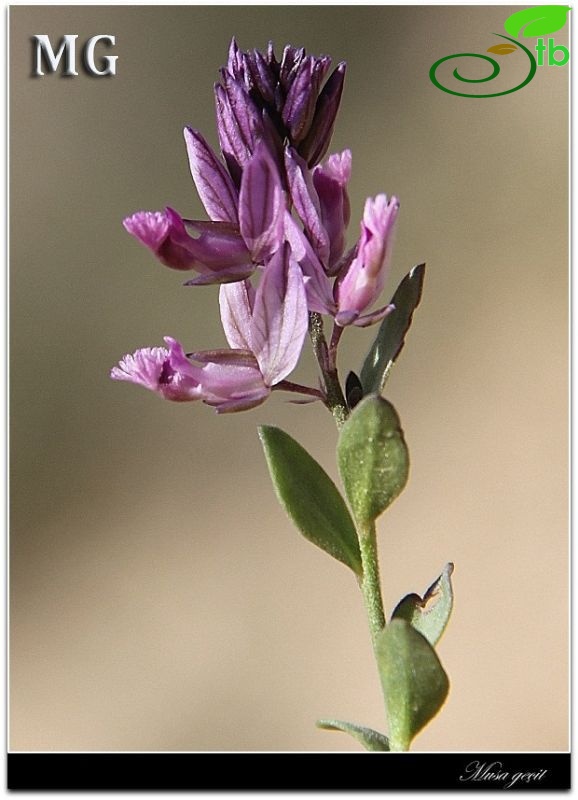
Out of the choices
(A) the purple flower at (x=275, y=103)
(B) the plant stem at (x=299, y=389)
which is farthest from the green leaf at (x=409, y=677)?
(A) the purple flower at (x=275, y=103)

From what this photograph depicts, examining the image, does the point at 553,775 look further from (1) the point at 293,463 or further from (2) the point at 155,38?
(2) the point at 155,38

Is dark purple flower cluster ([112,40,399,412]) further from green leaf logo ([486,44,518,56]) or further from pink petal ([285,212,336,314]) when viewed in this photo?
green leaf logo ([486,44,518,56])

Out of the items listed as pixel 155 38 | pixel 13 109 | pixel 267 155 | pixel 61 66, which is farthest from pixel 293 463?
pixel 155 38

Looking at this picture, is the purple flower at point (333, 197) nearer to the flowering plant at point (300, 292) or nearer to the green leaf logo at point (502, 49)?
the flowering plant at point (300, 292)

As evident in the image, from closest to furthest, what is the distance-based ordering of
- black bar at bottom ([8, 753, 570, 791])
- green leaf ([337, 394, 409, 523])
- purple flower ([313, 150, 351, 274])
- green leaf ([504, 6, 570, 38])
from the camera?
green leaf ([337, 394, 409, 523]), purple flower ([313, 150, 351, 274]), black bar at bottom ([8, 753, 570, 791]), green leaf ([504, 6, 570, 38])

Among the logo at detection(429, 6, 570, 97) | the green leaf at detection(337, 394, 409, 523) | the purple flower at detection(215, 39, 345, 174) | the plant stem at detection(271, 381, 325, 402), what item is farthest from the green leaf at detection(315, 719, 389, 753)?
the logo at detection(429, 6, 570, 97)
